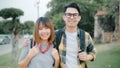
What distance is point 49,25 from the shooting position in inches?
134

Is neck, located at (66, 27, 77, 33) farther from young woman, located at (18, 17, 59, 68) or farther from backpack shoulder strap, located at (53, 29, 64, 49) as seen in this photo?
young woman, located at (18, 17, 59, 68)

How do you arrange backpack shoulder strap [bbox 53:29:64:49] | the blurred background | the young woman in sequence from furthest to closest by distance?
the blurred background < backpack shoulder strap [bbox 53:29:64:49] < the young woman

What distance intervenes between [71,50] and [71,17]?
35 centimetres

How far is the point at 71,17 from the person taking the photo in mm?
3510

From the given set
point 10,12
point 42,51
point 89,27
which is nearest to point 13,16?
point 10,12

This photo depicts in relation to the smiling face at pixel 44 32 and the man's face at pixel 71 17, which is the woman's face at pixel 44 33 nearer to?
the smiling face at pixel 44 32

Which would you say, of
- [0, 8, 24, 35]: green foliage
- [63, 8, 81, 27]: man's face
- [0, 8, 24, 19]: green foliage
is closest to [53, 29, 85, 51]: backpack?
[63, 8, 81, 27]: man's face

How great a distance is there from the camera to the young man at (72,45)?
3453 millimetres

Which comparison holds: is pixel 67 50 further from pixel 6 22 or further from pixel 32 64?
pixel 6 22

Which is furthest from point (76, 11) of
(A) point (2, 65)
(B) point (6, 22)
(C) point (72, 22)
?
(B) point (6, 22)

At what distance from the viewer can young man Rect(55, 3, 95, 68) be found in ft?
11.3

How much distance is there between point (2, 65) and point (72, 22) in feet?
28.8

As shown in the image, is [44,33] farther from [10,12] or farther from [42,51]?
[10,12]

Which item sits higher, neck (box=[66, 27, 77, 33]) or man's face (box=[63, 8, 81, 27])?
man's face (box=[63, 8, 81, 27])
